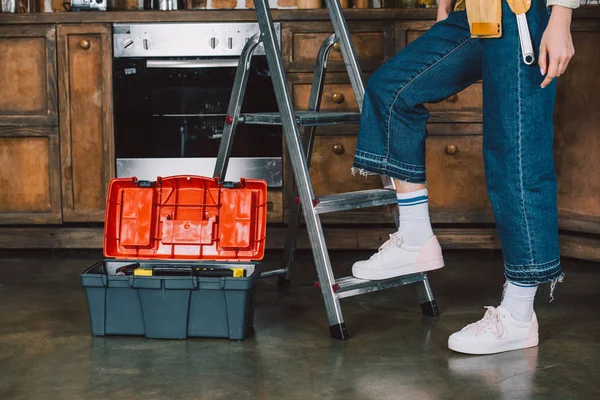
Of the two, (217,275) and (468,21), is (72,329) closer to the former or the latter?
(217,275)

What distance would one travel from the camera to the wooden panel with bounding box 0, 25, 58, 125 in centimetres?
373

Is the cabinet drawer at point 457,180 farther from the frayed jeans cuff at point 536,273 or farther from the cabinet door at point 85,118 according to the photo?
the frayed jeans cuff at point 536,273

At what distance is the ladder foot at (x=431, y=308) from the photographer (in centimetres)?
264

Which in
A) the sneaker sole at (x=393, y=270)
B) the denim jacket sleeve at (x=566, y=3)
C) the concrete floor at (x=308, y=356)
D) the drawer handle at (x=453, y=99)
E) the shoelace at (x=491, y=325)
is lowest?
the concrete floor at (x=308, y=356)

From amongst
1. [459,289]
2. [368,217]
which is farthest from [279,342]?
[368,217]

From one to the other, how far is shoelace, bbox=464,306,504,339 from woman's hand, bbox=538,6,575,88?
66 centimetres

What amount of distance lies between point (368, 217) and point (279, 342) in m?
1.45

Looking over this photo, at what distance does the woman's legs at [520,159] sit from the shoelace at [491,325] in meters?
0.03

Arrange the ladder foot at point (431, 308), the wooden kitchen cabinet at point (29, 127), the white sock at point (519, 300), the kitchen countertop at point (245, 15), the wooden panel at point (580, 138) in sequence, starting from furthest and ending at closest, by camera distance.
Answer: the wooden kitchen cabinet at point (29, 127) → the kitchen countertop at point (245, 15) → the wooden panel at point (580, 138) → the ladder foot at point (431, 308) → the white sock at point (519, 300)

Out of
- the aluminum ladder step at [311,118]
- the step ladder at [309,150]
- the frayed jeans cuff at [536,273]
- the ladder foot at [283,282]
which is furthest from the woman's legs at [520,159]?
the ladder foot at [283,282]

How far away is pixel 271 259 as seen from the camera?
3602mm

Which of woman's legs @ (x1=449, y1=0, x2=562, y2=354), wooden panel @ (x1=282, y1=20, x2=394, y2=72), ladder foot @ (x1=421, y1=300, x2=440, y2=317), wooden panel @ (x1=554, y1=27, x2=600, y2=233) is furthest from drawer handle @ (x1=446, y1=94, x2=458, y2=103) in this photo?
woman's legs @ (x1=449, y1=0, x2=562, y2=354)

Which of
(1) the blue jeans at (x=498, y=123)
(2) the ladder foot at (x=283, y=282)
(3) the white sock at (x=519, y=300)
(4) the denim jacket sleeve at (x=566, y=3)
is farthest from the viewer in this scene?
(2) the ladder foot at (x=283, y=282)

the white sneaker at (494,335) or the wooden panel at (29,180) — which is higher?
the wooden panel at (29,180)
